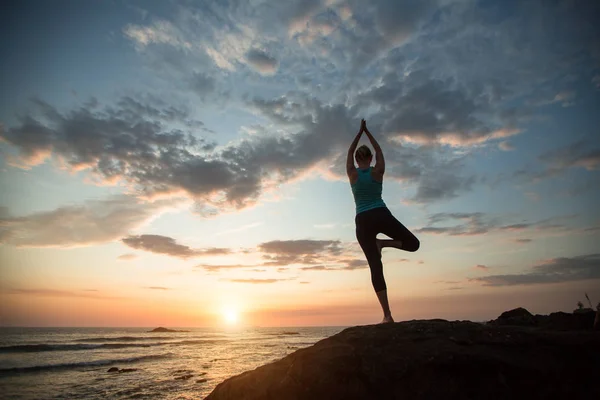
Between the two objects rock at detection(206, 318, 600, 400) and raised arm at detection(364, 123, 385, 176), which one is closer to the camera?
rock at detection(206, 318, 600, 400)

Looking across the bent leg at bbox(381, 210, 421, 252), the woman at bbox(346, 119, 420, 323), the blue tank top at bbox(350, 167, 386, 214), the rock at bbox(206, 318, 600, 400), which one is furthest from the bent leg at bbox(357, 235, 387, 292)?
the rock at bbox(206, 318, 600, 400)

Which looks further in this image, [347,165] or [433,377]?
[347,165]

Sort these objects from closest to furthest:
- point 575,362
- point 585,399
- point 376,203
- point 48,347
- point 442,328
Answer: point 585,399 < point 575,362 < point 442,328 < point 376,203 < point 48,347

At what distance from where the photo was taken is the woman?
5270mm

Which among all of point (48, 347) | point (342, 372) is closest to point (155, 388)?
point (342, 372)

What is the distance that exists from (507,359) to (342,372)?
6.12ft

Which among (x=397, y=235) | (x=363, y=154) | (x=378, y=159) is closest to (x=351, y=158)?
(x=363, y=154)

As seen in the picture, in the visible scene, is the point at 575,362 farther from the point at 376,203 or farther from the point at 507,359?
the point at 376,203

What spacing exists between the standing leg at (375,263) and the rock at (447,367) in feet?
3.49

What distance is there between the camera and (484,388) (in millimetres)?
3377

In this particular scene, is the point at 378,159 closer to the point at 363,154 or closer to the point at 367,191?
the point at 363,154

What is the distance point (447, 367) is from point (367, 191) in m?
2.85

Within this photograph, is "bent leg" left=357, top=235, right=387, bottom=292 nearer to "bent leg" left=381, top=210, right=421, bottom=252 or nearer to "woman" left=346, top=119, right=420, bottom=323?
"woman" left=346, top=119, right=420, bottom=323

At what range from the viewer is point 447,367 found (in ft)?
11.6
